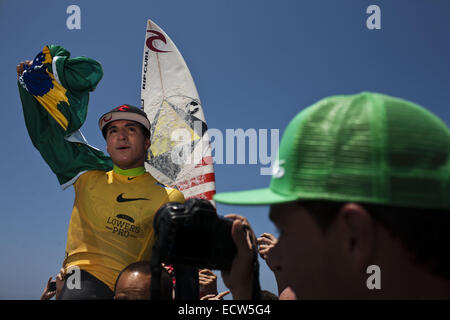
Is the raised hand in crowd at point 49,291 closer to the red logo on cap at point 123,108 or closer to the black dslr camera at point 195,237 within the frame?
the red logo on cap at point 123,108

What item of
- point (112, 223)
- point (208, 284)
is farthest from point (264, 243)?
point (112, 223)

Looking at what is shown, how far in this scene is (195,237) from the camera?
1.38m

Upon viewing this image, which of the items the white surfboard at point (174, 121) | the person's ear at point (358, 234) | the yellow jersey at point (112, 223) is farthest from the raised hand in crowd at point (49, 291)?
the person's ear at point (358, 234)

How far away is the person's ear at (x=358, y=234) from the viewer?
844 mm

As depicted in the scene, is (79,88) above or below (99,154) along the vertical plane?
above

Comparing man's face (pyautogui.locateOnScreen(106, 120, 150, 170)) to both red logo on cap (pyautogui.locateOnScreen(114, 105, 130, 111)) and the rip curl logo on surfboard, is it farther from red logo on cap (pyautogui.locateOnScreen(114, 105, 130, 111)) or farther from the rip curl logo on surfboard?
the rip curl logo on surfboard

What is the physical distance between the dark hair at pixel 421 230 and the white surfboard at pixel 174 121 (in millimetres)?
4551

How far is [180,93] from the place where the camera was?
6375mm

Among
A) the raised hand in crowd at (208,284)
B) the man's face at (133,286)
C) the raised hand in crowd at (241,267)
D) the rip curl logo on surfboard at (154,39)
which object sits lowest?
the raised hand in crowd at (208,284)

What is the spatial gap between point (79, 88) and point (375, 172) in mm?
3212

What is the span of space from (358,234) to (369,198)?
0.32 ft

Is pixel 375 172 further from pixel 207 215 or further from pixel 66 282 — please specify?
pixel 66 282

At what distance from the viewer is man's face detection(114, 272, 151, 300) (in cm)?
202
